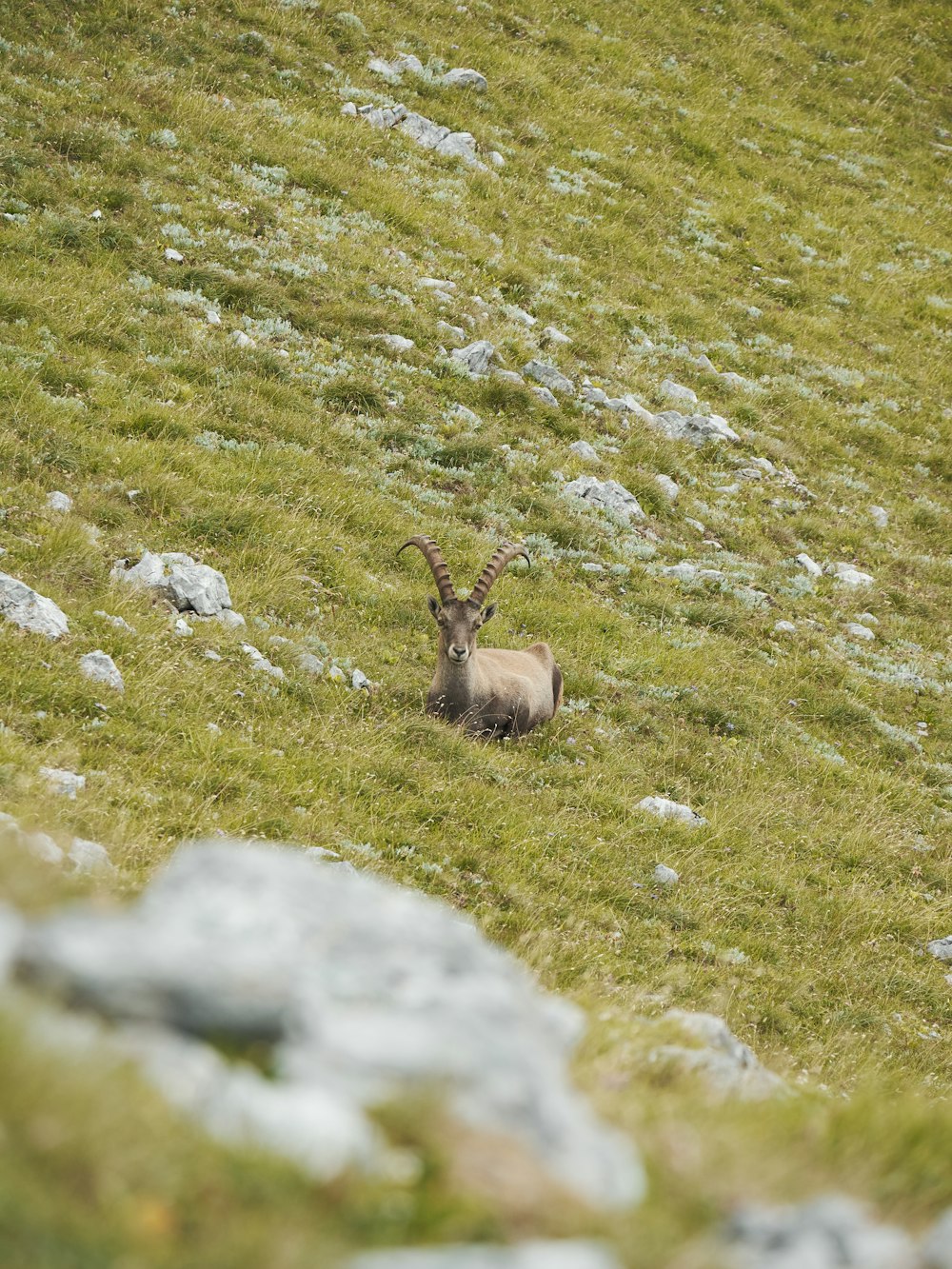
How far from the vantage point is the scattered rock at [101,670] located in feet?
32.1

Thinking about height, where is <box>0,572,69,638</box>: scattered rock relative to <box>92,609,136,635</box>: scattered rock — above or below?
above

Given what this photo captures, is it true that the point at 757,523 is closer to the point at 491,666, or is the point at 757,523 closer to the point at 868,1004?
the point at 491,666

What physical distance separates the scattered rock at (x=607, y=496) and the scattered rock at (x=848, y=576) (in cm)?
368

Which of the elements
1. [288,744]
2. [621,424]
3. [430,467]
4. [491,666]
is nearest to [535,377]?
[621,424]

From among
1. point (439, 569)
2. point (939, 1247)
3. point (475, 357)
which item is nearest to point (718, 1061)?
point (939, 1247)

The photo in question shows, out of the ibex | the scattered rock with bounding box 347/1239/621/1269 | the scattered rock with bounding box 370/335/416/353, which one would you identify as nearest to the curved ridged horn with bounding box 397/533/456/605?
the ibex

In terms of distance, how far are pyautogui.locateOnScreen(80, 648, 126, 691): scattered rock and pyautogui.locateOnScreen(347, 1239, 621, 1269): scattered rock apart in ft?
25.2

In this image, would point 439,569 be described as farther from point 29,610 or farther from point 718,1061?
point 718,1061

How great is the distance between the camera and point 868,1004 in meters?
10.8

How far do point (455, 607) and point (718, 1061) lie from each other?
932 centimetres

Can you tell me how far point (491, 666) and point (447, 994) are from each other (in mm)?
11037

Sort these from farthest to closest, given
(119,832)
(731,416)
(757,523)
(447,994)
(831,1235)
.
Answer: (731,416) → (757,523) → (119,832) → (447,994) → (831,1235)

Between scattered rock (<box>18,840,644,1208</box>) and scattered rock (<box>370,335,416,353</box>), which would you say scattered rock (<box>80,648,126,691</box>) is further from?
scattered rock (<box>370,335,416,353</box>)

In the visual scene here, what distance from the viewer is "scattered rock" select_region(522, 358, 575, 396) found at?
70.3 ft
